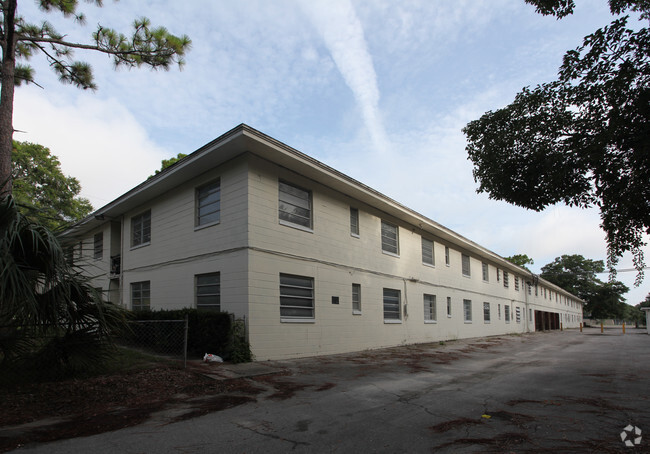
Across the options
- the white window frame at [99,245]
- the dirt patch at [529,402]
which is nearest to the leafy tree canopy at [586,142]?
the dirt patch at [529,402]

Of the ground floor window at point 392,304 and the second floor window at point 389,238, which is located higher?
the second floor window at point 389,238

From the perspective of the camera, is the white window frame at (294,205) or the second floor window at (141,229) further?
the second floor window at (141,229)

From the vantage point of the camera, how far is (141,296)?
52.2ft

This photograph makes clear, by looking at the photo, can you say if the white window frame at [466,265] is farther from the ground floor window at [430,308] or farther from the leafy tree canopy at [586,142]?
the leafy tree canopy at [586,142]

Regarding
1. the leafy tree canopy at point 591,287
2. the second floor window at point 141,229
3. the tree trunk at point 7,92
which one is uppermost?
the tree trunk at point 7,92

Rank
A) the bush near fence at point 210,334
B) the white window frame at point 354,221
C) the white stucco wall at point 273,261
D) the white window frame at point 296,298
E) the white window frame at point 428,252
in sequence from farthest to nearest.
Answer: the white window frame at point 428,252
the white window frame at point 354,221
the white window frame at point 296,298
the white stucco wall at point 273,261
the bush near fence at point 210,334

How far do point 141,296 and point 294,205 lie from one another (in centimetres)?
758

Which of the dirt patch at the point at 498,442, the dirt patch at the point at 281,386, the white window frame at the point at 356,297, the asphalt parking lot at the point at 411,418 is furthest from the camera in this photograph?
the white window frame at the point at 356,297

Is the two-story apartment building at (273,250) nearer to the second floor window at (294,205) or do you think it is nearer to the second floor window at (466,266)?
the second floor window at (294,205)

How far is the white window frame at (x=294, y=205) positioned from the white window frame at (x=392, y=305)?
5.46 metres

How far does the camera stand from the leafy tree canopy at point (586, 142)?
6141 millimetres

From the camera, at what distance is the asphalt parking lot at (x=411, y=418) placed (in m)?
4.21

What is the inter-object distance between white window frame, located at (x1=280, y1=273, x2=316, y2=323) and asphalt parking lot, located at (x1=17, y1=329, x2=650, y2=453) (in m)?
2.92

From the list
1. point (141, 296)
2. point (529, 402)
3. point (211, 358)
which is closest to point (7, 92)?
point (211, 358)
